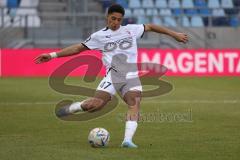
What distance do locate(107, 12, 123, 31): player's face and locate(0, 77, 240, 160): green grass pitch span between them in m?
1.81

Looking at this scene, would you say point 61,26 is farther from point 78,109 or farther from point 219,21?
point 78,109

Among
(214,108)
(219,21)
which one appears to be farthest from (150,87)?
(219,21)

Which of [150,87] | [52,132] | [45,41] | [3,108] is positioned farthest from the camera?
[45,41]

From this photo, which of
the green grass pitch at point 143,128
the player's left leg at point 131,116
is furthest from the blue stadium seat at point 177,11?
the player's left leg at point 131,116

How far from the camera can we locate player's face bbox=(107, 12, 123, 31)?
11.1 m

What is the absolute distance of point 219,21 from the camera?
3622cm

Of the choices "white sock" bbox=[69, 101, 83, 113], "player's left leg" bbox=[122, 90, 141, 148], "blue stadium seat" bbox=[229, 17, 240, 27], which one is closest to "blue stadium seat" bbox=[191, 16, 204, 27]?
"blue stadium seat" bbox=[229, 17, 240, 27]

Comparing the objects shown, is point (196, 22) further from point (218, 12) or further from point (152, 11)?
point (152, 11)

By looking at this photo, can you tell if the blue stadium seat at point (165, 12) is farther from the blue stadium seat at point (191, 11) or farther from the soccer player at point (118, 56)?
the soccer player at point (118, 56)

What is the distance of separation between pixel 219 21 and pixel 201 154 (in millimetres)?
26200

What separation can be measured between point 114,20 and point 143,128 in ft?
11.9

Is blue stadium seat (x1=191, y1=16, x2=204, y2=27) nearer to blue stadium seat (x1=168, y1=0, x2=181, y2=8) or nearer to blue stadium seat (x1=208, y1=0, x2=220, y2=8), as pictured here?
blue stadium seat (x1=168, y1=0, x2=181, y2=8)

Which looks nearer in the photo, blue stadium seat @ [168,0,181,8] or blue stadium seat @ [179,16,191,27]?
blue stadium seat @ [179,16,191,27]

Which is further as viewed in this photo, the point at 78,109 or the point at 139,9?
the point at 139,9
